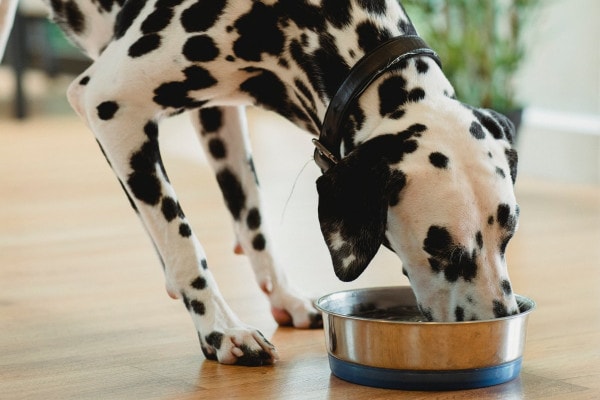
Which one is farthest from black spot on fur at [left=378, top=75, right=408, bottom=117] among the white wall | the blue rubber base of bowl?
the white wall

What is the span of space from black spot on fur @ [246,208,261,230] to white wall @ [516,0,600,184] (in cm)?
290

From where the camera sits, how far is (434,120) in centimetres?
216

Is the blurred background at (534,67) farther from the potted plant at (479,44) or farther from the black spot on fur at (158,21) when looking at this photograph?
the black spot on fur at (158,21)

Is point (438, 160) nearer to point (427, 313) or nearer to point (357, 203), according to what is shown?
point (357, 203)

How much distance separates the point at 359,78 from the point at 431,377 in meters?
0.63

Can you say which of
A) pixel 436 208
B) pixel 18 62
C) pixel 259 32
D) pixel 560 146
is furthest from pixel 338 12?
pixel 18 62

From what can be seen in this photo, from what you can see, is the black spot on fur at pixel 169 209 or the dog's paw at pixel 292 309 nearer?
the black spot on fur at pixel 169 209

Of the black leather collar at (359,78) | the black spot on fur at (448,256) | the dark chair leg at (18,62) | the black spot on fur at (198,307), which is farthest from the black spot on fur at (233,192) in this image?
the dark chair leg at (18,62)

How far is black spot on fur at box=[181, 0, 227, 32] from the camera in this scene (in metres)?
2.50

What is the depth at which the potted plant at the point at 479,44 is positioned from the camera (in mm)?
5516

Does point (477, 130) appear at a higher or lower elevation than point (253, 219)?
higher

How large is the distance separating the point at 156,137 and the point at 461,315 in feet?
2.86

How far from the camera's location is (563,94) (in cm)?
584

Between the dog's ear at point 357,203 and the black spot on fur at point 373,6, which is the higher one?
the black spot on fur at point 373,6
